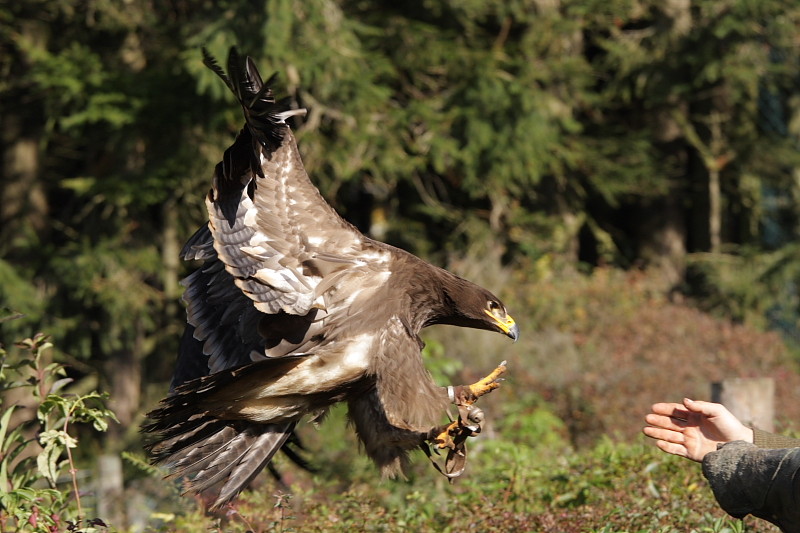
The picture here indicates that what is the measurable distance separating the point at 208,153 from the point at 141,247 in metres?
1.67

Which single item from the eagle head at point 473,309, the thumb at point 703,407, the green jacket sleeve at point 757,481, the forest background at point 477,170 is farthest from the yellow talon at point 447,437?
the forest background at point 477,170

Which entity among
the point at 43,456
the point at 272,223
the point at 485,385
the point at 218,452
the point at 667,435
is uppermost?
the point at 272,223

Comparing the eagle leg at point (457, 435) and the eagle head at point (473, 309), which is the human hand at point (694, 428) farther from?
the eagle head at point (473, 309)

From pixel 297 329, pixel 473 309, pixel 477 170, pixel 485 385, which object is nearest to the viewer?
pixel 485 385

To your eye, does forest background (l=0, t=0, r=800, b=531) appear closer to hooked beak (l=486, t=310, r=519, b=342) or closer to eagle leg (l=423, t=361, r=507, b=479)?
hooked beak (l=486, t=310, r=519, b=342)

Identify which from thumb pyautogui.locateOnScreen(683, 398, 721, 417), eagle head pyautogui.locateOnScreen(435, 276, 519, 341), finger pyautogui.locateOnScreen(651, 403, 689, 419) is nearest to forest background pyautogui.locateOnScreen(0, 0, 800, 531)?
eagle head pyautogui.locateOnScreen(435, 276, 519, 341)

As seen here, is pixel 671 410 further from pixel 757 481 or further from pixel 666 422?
pixel 757 481

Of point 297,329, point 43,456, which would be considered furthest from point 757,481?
point 43,456

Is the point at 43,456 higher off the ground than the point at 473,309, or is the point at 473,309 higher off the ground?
the point at 473,309

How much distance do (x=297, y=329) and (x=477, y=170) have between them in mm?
7604

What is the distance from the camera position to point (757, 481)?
312 centimetres

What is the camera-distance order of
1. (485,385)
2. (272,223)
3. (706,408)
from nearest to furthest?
1. (706,408)
2. (485,385)
3. (272,223)

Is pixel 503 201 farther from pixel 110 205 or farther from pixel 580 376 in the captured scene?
pixel 110 205

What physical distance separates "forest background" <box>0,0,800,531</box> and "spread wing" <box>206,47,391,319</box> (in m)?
3.60
